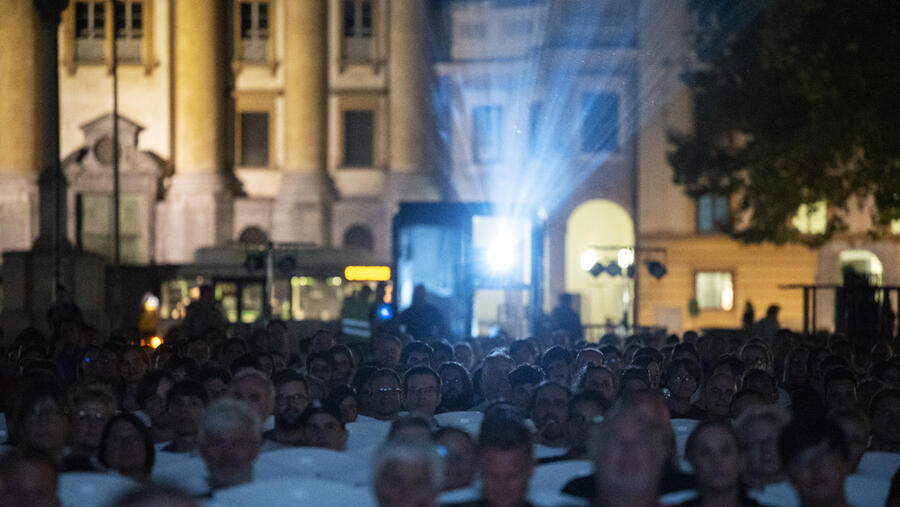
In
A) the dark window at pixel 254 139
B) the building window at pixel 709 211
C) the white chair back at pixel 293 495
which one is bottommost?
the white chair back at pixel 293 495

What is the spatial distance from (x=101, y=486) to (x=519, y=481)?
2123mm

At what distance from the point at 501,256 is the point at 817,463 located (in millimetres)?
17745

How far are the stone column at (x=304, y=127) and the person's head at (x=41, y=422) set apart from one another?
40563mm

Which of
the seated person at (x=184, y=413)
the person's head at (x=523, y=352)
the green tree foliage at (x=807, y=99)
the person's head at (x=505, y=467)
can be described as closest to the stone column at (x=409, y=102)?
the green tree foliage at (x=807, y=99)

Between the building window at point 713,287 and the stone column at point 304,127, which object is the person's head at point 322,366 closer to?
the building window at point 713,287

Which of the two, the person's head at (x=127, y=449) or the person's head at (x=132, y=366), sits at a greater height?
the person's head at (x=132, y=366)

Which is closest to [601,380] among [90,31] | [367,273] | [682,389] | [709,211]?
[682,389]

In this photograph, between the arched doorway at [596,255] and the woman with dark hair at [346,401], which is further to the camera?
the arched doorway at [596,255]

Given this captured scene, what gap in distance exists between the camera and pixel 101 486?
20.9 feet

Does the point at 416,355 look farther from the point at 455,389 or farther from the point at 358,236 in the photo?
the point at 358,236

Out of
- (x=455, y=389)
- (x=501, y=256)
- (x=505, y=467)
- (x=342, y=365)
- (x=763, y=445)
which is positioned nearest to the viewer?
(x=505, y=467)

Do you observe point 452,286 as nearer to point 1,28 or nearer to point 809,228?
point 809,228

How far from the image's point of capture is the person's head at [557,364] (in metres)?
12.5

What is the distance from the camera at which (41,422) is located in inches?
296
